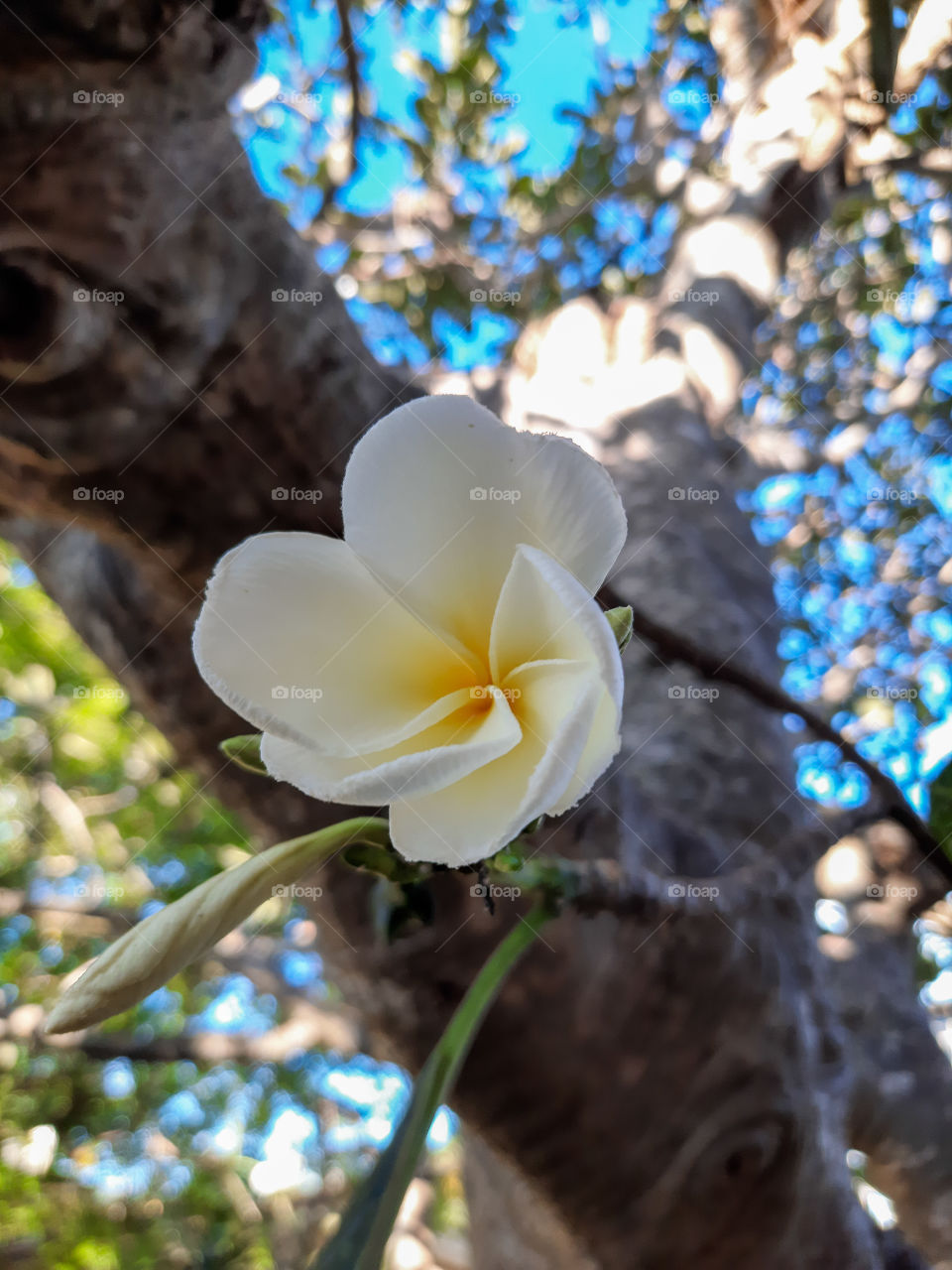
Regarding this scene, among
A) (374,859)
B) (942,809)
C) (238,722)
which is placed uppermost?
(374,859)

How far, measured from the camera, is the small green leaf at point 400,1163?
350mm

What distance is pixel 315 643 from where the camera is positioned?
374 mm

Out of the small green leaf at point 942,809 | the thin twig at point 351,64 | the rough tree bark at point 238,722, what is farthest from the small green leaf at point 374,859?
the thin twig at point 351,64

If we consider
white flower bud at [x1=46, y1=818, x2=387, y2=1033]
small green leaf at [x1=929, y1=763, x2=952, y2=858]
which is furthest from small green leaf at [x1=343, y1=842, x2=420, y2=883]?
small green leaf at [x1=929, y1=763, x2=952, y2=858]

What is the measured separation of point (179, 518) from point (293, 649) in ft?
1.49

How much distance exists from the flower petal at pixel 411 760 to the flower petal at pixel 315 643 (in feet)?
0.03

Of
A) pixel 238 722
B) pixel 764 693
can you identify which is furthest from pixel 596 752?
pixel 238 722

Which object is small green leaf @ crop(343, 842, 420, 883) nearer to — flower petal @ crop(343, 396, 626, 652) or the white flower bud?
the white flower bud

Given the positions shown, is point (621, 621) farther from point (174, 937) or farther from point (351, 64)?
point (351, 64)

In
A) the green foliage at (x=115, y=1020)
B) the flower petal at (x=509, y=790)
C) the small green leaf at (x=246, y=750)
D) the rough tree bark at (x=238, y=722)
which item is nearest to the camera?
the flower petal at (x=509, y=790)

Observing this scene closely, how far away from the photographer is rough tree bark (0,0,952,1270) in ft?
2.13

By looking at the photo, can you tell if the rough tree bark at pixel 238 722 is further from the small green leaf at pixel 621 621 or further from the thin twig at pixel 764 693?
the small green leaf at pixel 621 621

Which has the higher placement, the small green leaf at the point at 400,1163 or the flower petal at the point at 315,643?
the flower petal at the point at 315,643

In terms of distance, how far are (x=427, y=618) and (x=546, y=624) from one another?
63mm
